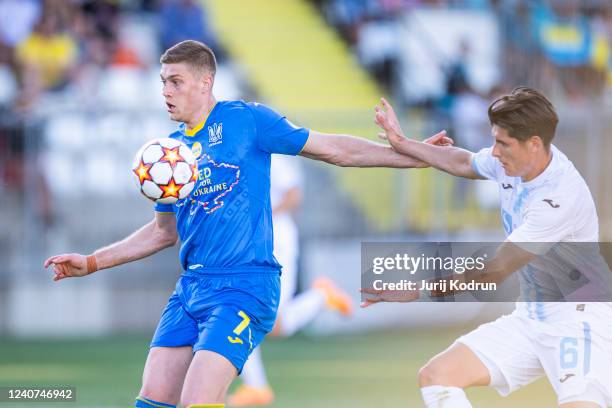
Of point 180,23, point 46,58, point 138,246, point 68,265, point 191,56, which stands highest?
point 180,23

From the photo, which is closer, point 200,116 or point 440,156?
point 200,116

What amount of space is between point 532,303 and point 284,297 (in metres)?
5.20

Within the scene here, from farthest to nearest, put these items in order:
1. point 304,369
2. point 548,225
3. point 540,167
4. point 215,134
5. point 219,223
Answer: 1. point 304,369
2. point 215,134
3. point 219,223
4. point 540,167
5. point 548,225

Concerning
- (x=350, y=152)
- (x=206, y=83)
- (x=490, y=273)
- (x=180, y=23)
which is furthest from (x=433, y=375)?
(x=180, y=23)

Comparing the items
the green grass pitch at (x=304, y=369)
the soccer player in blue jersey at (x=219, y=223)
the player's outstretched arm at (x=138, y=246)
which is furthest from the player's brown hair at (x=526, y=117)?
the green grass pitch at (x=304, y=369)

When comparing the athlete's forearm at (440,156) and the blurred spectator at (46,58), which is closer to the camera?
the athlete's forearm at (440,156)

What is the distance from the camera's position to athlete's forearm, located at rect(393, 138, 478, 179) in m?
7.11

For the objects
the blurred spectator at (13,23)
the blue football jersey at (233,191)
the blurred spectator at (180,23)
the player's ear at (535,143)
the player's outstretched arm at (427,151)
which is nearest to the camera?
the player's ear at (535,143)

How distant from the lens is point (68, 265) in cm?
704

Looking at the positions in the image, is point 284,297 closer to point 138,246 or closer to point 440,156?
point 138,246

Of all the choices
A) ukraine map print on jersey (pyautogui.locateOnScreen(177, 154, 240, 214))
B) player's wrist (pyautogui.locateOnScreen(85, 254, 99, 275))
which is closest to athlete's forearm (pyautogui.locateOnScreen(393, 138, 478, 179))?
ukraine map print on jersey (pyautogui.locateOnScreen(177, 154, 240, 214))

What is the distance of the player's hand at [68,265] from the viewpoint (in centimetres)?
701

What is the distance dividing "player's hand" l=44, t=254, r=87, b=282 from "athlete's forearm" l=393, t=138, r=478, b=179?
194 centimetres

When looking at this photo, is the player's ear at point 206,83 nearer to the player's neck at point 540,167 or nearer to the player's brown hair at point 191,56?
the player's brown hair at point 191,56
